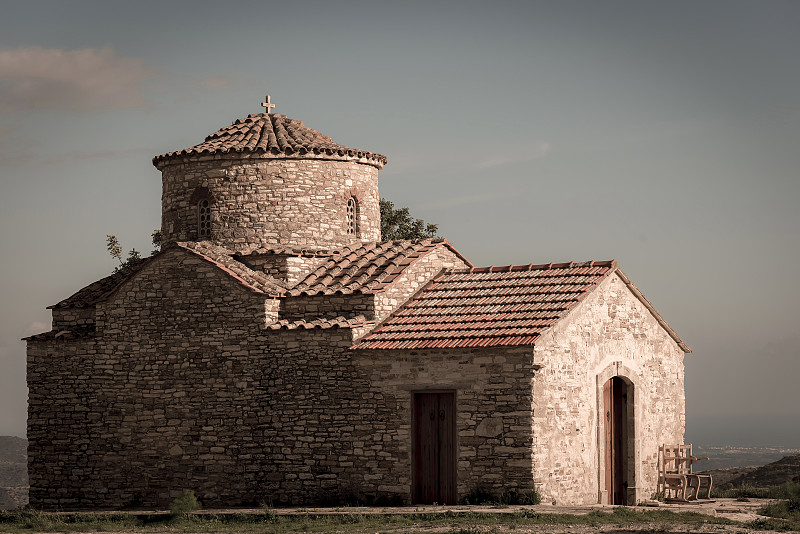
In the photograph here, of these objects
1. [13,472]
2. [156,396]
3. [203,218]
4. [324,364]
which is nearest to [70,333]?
[156,396]

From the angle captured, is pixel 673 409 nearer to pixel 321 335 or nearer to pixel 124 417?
pixel 321 335

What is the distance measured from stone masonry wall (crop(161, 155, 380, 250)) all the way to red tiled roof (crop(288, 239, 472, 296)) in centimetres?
94

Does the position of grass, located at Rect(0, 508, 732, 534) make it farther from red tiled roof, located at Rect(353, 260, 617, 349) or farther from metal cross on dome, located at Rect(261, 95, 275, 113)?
metal cross on dome, located at Rect(261, 95, 275, 113)

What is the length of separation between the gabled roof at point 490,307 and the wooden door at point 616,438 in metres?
2.11

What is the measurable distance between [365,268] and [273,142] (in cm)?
394

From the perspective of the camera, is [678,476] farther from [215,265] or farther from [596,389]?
[215,265]

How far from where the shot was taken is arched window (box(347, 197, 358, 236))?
28.1 meters

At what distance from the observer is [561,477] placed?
22484mm

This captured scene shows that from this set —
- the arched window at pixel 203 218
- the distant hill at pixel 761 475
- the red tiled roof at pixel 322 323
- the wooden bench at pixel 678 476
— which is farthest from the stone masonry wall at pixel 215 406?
the distant hill at pixel 761 475

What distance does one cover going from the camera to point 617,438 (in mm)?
24891

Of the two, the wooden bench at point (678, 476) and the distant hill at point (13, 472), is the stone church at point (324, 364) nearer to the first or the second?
the wooden bench at point (678, 476)

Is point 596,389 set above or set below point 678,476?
above

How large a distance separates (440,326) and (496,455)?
287cm

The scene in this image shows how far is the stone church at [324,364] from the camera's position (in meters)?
22.6
